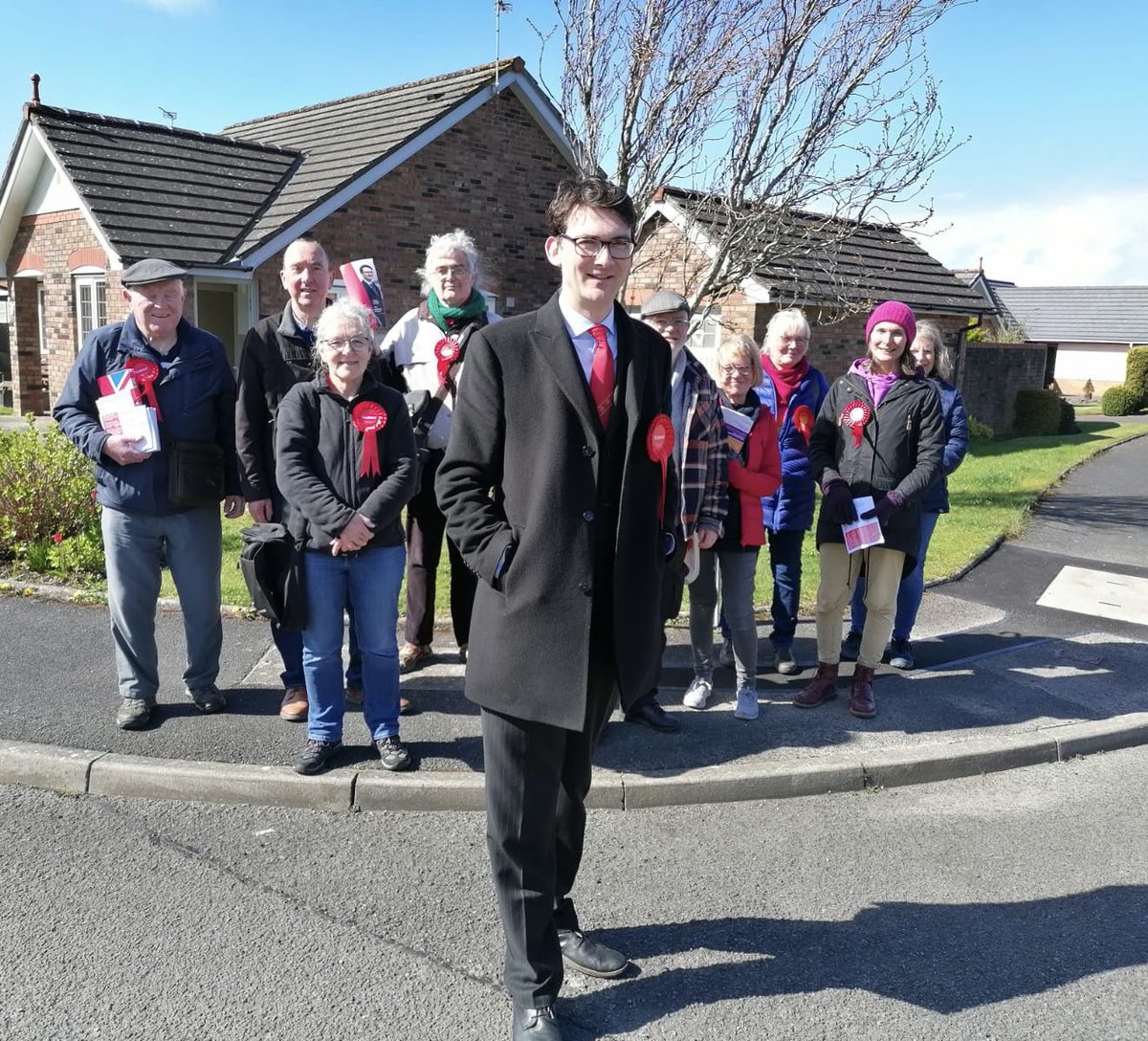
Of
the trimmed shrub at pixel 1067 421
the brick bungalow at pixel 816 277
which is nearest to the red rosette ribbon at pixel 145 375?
the brick bungalow at pixel 816 277

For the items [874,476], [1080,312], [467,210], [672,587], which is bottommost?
[672,587]

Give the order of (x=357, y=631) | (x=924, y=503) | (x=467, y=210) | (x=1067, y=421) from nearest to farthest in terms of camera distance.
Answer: (x=357, y=631) < (x=924, y=503) < (x=467, y=210) < (x=1067, y=421)

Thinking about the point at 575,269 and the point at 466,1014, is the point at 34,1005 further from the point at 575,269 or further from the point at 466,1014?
the point at 575,269

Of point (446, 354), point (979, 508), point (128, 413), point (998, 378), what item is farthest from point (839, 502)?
point (998, 378)

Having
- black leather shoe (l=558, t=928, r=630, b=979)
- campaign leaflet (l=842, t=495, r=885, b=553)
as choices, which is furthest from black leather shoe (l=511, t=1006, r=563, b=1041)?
campaign leaflet (l=842, t=495, r=885, b=553)

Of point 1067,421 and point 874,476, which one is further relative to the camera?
point 1067,421

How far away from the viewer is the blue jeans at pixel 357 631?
4.34 metres

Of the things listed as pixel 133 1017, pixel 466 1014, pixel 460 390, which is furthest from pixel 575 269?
pixel 133 1017

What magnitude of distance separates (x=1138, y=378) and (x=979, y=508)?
30364mm

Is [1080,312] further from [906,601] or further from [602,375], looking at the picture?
[602,375]

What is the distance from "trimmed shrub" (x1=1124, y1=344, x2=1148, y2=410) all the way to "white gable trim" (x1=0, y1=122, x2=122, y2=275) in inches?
1391

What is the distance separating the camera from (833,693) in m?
5.53

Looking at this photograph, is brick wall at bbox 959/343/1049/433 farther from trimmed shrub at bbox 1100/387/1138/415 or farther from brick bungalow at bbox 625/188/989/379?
trimmed shrub at bbox 1100/387/1138/415

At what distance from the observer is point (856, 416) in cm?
528
